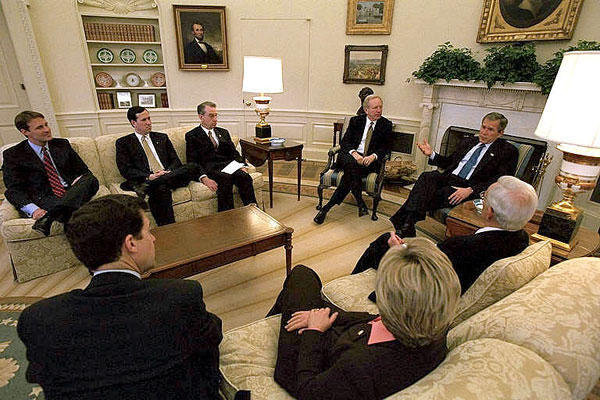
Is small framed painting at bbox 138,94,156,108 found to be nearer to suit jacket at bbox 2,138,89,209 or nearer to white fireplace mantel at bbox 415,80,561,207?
suit jacket at bbox 2,138,89,209

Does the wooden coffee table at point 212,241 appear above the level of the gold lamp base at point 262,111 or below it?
below

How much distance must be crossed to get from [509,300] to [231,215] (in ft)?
6.35

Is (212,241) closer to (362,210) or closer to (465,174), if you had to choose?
(362,210)

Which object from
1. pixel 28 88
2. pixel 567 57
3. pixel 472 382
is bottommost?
pixel 472 382

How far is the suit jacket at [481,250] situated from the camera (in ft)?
4.56

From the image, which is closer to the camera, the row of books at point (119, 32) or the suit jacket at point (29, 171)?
the suit jacket at point (29, 171)

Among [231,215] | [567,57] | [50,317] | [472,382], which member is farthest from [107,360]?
[567,57]

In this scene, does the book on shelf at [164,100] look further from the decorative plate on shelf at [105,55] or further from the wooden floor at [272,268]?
the wooden floor at [272,268]

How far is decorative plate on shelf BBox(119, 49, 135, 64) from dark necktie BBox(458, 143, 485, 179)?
15.8 ft

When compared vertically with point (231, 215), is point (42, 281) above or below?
below

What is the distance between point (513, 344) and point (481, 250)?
0.59 m

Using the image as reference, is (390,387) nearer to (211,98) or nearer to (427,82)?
(427,82)

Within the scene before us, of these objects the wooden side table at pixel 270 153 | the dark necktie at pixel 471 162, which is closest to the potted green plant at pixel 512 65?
the dark necktie at pixel 471 162

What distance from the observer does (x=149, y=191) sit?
9.76ft
